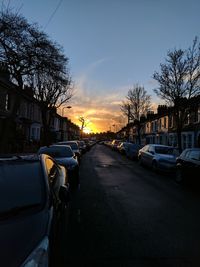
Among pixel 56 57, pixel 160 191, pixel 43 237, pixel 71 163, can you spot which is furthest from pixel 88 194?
pixel 56 57

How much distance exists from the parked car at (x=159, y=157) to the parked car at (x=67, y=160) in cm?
620

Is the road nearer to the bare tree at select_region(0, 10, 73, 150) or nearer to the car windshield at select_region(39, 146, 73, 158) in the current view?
the car windshield at select_region(39, 146, 73, 158)

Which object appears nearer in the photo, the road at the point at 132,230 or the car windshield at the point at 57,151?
the road at the point at 132,230

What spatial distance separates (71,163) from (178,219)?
5.45 m

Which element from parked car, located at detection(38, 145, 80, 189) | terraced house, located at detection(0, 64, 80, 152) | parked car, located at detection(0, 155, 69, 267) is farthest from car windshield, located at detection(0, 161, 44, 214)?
terraced house, located at detection(0, 64, 80, 152)

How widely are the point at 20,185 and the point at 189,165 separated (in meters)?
9.66

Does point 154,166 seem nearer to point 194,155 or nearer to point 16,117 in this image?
point 194,155

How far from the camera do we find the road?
4.91m

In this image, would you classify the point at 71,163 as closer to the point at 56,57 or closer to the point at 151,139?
the point at 56,57

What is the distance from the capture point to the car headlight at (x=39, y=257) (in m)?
2.90

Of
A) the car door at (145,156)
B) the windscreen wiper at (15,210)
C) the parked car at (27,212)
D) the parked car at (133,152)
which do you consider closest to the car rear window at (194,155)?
the car door at (145,156)

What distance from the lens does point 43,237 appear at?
330 cm

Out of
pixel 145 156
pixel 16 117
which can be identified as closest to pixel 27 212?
pixel 145 156

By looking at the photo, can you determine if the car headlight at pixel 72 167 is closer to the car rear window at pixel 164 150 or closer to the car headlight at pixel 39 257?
the car headlight at pixel 39 257
